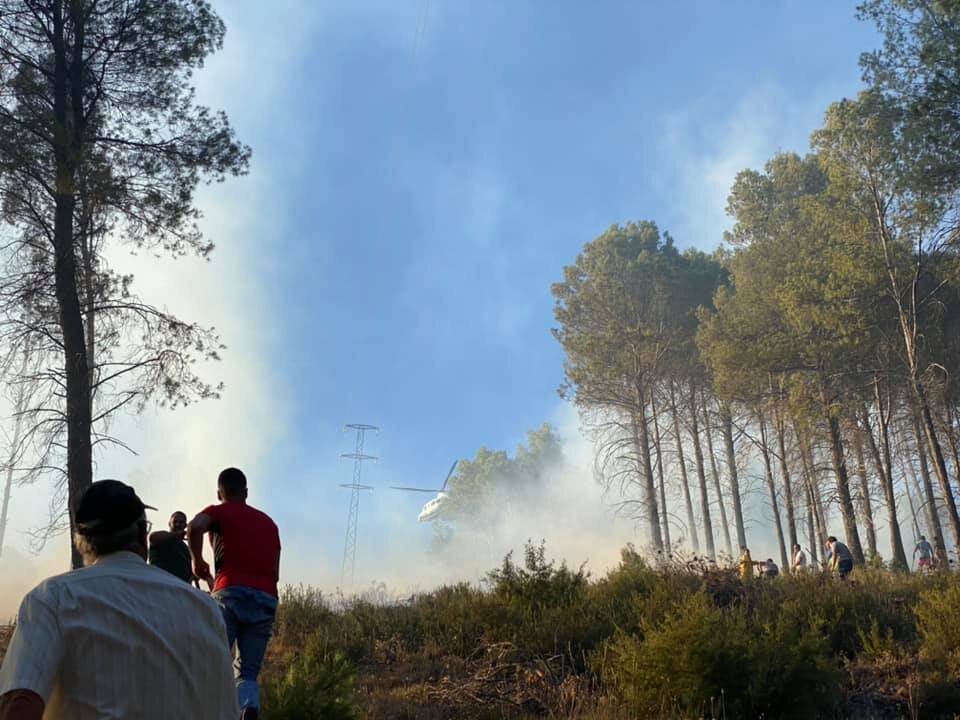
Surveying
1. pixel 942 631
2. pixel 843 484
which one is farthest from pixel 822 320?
pixel 942 631

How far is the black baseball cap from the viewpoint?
1.86m

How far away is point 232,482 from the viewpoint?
4.68m

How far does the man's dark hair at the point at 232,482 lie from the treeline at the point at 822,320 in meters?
15.5

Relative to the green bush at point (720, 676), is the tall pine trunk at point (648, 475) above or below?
above

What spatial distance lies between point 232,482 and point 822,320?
20.7 m

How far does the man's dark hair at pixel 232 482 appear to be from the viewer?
15.3ft

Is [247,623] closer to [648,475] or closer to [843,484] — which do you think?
[843,484]

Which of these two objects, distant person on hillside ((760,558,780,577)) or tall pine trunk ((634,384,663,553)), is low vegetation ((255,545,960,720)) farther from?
tall pine trunk ((634,384,663,553))

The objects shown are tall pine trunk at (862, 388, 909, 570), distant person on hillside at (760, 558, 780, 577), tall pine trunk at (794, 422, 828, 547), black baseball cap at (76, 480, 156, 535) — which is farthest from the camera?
tall pine trunk at (794, 422, 828, 547)

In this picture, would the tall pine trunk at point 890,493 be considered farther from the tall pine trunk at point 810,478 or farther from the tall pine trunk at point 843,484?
the tall pine trunk at point 810,478

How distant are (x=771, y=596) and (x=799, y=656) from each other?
Answer: 11.5 ft

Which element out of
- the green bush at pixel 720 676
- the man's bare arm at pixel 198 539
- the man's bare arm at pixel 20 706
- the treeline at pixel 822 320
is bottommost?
the green bush at pixel 720 676

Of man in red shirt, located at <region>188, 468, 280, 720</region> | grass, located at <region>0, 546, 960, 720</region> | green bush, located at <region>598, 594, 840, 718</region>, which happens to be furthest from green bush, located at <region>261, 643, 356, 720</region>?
green bush, located at <region>598, 594, 840, 718</region>

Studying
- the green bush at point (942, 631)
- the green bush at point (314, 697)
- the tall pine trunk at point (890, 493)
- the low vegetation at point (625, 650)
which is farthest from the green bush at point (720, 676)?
the tall pine trunk at point (890, 493)
